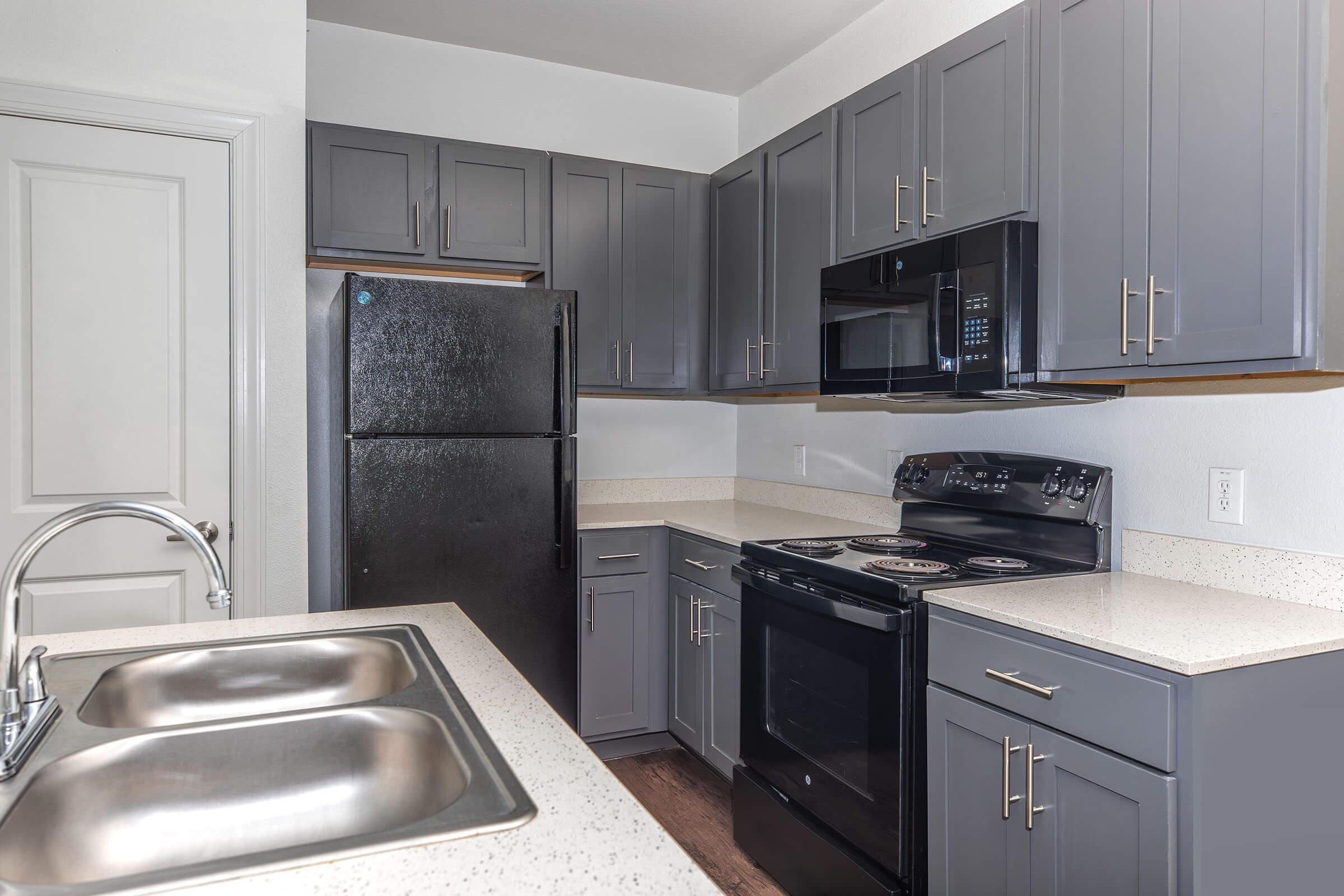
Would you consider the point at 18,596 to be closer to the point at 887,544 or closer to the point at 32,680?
the point at 32,680

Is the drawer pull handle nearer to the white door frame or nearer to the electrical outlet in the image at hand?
the electrical outlet

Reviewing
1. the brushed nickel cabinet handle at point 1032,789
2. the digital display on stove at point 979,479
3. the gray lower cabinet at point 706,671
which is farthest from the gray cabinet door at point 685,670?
the brushed nickel cabinet handle at point 1032,789

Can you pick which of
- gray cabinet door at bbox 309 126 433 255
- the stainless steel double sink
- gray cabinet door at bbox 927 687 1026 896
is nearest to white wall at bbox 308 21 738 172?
gray cabinet door at bbox 309 126 433 255

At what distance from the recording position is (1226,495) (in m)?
1.79

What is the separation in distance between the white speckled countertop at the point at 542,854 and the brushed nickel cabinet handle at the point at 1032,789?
96cm

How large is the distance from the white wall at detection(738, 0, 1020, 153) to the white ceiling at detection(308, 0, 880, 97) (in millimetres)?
50

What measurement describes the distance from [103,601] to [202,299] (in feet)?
2.85

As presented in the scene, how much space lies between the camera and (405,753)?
0.97 metres

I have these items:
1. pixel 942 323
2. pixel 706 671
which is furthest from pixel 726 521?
pixel 942 323

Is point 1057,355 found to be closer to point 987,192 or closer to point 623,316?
point 987,192

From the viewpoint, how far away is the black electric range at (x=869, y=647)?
181cm

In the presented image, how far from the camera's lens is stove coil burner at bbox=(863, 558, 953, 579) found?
1907mm

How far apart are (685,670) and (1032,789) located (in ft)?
4.97

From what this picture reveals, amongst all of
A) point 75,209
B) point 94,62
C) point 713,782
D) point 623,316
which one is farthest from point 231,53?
point 713,782
